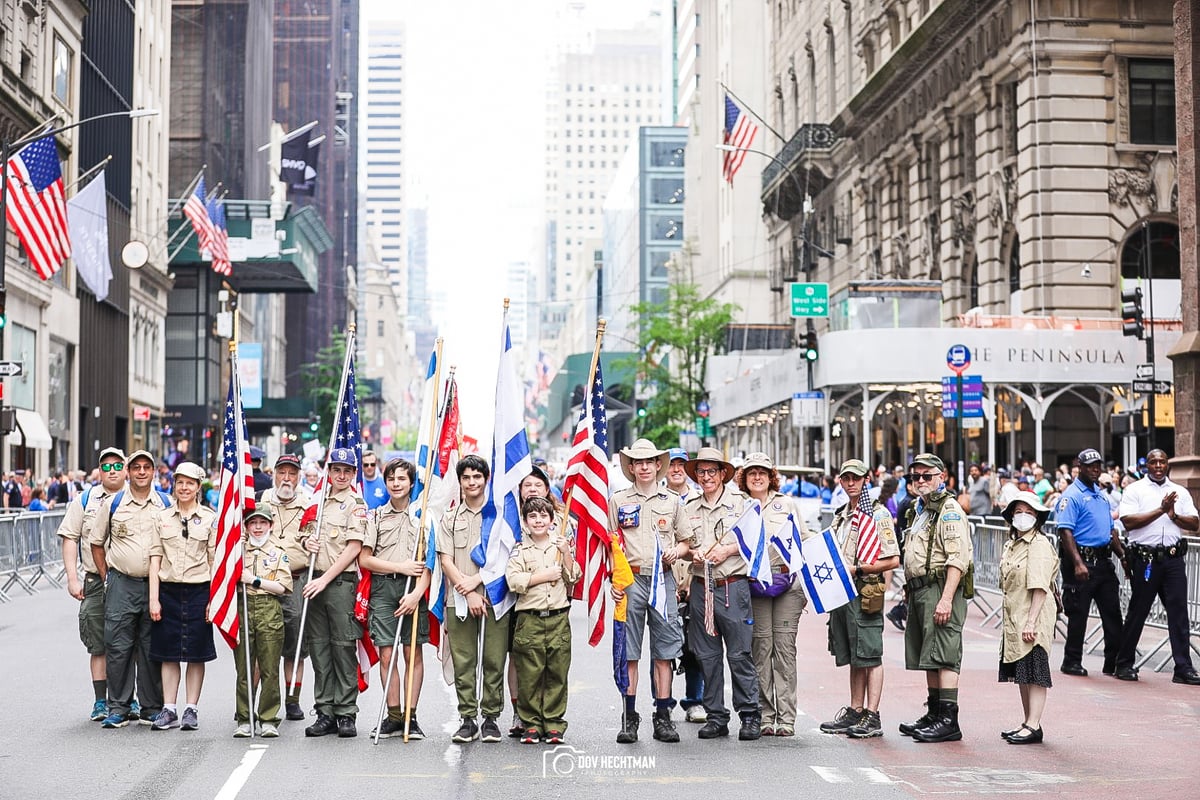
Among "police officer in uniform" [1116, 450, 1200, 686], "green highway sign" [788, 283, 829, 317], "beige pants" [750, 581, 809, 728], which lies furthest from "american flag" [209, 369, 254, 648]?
"green highway sign" [788, 283, 829, 317]

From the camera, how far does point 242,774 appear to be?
32.6 ft

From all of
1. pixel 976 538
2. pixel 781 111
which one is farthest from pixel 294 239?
pixel 976 538

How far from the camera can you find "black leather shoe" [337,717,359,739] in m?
11.4

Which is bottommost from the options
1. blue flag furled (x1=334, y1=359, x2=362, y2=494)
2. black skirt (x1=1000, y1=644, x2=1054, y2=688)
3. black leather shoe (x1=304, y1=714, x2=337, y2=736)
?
black leather shoe (x1=304, y1=714, x2=337, y2=736)

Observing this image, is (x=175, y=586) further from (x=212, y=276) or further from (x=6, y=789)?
(x=212, y=276)

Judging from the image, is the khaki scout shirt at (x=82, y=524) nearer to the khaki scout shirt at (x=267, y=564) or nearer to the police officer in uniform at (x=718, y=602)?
the khaki scout shirt at (x=267, y=564)

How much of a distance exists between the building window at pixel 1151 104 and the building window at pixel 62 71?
3168 centimetres

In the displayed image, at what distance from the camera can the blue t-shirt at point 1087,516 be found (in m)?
15.9

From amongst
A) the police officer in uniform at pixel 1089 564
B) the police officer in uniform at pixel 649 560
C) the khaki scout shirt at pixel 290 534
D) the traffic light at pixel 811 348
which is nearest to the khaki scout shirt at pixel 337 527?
the khaki scout shirt at pixel 290 534

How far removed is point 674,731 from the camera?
1142cm

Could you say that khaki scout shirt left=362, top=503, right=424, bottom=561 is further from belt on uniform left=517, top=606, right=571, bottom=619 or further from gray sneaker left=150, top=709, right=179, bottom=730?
gray sneaker left=150, top=709, right=179, bottom=730

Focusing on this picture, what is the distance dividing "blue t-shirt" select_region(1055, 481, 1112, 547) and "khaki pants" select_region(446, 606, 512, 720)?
701cm

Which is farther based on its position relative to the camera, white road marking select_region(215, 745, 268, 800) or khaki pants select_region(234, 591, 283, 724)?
khaki pants select_region(234, 591, 283, 724)

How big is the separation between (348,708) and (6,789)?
2.67m
